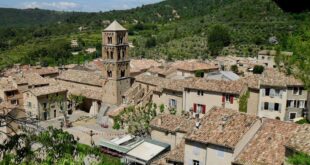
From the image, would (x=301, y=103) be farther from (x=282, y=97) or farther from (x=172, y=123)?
(x=172, y=123)

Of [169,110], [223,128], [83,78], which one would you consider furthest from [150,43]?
[223,128]

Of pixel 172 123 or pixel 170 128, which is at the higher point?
pixel 172 123

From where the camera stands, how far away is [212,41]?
99.9 meters

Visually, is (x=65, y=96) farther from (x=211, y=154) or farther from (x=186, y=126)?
(x=211, y=154)

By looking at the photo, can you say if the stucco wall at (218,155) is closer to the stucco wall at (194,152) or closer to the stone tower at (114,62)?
the stucco wall at (194,152)

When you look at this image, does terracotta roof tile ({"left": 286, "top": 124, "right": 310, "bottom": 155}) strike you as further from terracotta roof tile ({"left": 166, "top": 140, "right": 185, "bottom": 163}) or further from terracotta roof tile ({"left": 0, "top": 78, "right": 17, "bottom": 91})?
terracotta roof tile ({"left": 0, "top": 78, "right": 17, "bottom": 91})

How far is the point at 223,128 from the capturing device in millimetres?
25938

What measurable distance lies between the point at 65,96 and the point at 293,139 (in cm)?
3786

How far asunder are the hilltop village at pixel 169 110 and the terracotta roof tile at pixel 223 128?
0.23ft

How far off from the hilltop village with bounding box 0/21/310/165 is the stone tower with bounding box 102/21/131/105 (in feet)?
0.48

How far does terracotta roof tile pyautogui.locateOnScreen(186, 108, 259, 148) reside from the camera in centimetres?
2475

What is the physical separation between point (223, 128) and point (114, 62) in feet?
93.5

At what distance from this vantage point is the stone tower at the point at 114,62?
51.7 m

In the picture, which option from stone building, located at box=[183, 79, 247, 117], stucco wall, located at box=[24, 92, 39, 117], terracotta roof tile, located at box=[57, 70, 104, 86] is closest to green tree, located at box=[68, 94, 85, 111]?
terracotta roof tile, located at box=[57, 70, 104, 86]
